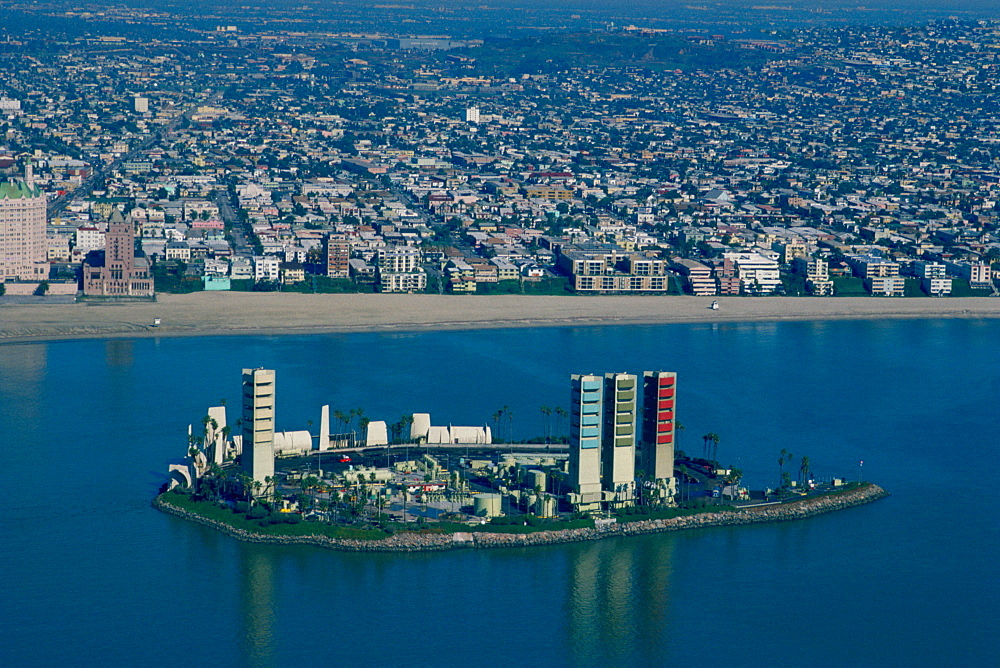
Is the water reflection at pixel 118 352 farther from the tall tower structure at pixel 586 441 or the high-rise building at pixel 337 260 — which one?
the tall tower structure at pixel 586 441

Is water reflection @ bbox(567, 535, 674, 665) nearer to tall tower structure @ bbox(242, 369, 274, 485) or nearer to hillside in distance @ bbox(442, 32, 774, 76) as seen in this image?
tall tower structure @ bbox(242, 369, 274, 485)

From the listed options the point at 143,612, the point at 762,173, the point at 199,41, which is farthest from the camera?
the point at 199,41

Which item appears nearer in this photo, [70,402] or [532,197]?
[70,402]

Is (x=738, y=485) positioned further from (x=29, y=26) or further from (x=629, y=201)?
(x=29, y=26)

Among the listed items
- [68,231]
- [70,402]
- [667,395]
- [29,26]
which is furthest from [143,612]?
[29,26]

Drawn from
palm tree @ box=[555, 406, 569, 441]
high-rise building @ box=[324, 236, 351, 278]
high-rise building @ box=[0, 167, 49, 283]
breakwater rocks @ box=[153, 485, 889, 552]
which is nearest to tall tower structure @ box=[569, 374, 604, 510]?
breakwater rocks @ box=[153, 485, 889, 552]

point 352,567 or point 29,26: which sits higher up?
point 29,26

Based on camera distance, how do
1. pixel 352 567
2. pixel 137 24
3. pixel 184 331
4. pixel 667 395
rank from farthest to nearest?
1. pixel 137 24
2. pixel 184 331
3. pixel 667 395
4. pixel 352 567

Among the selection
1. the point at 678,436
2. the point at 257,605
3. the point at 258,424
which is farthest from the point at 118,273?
the point at 257,605
